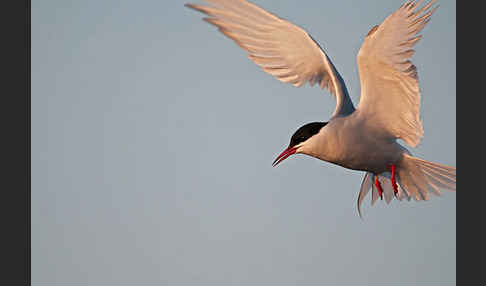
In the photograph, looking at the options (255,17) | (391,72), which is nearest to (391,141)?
(391,72)

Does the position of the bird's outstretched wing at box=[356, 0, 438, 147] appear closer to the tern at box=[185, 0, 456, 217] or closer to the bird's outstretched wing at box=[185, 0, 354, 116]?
the tern at box=[185, 0, 456, 217]

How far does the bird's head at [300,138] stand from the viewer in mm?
5820

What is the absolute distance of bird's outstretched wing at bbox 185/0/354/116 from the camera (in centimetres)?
530

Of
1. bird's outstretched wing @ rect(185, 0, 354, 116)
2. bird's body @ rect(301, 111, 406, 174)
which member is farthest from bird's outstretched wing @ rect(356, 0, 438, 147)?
bird's outstretched wing @ rect(185, 0, 354, 116)

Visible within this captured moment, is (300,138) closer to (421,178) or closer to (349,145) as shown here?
(349,145)

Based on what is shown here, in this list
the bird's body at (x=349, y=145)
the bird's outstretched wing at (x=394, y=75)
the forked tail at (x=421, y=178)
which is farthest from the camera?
the forked tail at (x=421, y=178)

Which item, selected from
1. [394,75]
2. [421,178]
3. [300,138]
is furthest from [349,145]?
[421,178]

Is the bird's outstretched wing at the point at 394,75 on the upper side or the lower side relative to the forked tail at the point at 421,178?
upper

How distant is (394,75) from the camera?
5.58 meters

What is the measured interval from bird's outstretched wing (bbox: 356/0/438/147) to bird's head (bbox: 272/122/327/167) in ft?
1.41

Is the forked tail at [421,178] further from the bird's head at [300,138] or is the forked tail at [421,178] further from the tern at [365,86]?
the bird's head at [300,138]

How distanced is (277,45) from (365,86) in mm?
886

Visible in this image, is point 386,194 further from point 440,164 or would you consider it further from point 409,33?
point 409,33

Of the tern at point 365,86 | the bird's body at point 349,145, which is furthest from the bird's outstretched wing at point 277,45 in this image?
the bird's body at point 349,145
